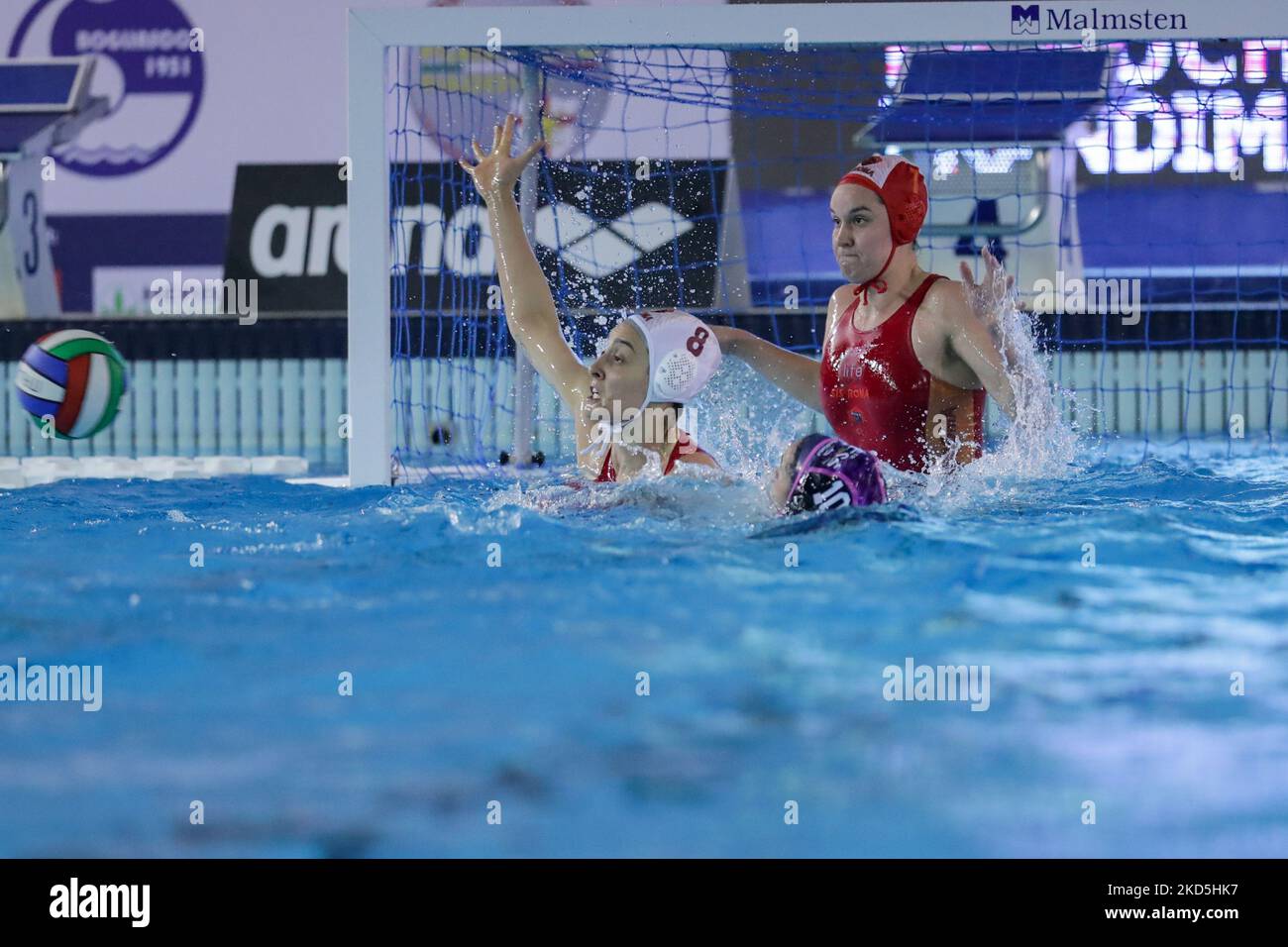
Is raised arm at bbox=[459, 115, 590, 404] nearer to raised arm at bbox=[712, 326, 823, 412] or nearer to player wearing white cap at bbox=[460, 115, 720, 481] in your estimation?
player wearing white cap at bbox=[460, 115, 720, 481]

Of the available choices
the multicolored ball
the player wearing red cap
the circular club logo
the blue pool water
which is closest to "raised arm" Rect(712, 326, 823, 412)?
the player wearing red cap

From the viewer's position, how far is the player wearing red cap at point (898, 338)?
3680mm

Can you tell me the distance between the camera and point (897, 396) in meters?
3.81

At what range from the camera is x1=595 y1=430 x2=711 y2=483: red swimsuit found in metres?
3.50

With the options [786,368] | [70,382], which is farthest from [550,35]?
[70,382]

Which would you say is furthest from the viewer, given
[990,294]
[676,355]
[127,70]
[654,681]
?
[127,70]

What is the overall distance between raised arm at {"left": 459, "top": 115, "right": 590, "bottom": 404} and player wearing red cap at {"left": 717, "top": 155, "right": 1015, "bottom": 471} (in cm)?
48

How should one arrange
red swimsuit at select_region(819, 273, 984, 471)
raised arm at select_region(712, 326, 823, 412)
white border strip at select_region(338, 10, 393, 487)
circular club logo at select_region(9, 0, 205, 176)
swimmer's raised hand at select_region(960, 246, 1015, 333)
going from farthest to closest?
1. circular club logo at select_region(9, 0, 205, 176)
2. white border strip at select_region(338, 10, 393, 487)
3. raised arm at select_region(712, 326, 823, 412)
4. red swimsuit at select_region(819, 273, 984, 471)
5. swimmer's raised hand at select_region(960, 246, 1015, 333)

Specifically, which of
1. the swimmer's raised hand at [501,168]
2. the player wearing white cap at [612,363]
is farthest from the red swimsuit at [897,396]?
the swimmer's raised hand at [501,168]

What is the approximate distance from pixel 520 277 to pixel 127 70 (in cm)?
829

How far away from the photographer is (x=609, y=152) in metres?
9.70

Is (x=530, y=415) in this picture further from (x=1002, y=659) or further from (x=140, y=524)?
(x=1002, y=659)

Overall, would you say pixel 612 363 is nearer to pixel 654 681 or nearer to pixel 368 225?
pixel 654 681
